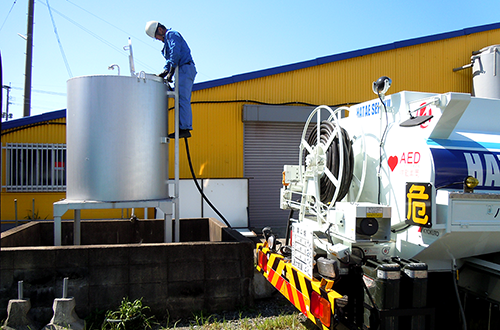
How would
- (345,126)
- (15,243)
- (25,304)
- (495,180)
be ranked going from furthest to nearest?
(15,243) < (345,126) < (25,304) < (495,180)

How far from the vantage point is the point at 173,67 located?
5.72 meters

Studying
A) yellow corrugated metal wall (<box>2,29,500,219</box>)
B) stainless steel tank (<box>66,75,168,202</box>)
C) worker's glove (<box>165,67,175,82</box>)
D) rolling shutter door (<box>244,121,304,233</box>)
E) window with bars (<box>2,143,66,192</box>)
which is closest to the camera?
stainless steel tank (<box>66,75,168,202</box>)

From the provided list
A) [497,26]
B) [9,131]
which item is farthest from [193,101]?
[497,26]

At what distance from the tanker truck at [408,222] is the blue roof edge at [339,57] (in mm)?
7123

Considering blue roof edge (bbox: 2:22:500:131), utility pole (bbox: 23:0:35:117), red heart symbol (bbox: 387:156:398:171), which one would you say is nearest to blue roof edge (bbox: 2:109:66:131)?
blue roof edge (bbox: 2:22:500:131)

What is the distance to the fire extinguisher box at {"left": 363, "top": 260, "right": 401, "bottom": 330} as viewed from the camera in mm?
3152

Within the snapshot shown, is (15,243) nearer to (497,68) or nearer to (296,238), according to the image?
(296,238)

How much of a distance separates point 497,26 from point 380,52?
4305 mm

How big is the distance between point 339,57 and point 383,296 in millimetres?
9902

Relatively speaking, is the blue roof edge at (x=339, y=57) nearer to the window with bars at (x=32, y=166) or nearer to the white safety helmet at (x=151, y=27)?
the window with bars at (x=32, y=166)

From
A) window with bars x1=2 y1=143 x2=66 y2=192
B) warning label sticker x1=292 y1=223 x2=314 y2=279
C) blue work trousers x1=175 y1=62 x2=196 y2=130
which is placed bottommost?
warning label sticker x1=292 y1=223 x2=314 y2=279

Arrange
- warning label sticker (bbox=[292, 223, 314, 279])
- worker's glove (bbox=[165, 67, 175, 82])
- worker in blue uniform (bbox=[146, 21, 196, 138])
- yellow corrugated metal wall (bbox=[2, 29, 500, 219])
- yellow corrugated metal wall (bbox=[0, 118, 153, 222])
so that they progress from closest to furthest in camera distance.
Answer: warning label sticker (bbox=[292, 223, 314, 279]), worker in blue uniform (bbox=[146, 21, 196, 138]), worker's glove (bbox=[165, 67, 175, 82]), yellow corrugated metal wall (bbox=[0, 118, 153, 222]), yellow corrugated metal wall (bbox=[2, 29, 500, 219])

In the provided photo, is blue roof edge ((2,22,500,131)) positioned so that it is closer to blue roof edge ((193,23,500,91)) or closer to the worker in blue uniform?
blue roof edge ((193,23,500,91))

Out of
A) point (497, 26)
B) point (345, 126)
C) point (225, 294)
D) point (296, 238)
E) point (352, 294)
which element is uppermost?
point (497, 26)
